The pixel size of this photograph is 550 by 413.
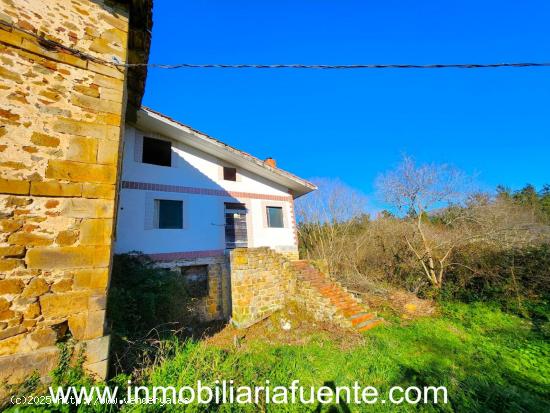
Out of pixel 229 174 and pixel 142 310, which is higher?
pixel 229 174

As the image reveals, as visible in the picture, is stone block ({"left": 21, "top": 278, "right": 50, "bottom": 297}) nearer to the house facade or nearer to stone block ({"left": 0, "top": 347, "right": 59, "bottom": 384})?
stone block ({"left": 0, "top": 347, "right": 59, "bottom": 384})

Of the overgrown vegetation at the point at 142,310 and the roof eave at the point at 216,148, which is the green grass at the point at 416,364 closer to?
the overgrown vegetation at the point at 142,310

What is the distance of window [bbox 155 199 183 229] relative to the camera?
332 inches

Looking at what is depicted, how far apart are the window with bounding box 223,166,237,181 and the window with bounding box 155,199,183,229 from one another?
2.42 meters

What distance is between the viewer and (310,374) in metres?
4.50

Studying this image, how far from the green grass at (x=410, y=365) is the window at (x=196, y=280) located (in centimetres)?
325

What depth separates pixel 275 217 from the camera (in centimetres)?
1138

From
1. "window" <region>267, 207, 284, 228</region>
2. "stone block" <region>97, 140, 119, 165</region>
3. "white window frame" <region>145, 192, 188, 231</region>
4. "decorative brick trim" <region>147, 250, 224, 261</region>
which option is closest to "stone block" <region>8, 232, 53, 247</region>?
"stone block" <region>97, 140, 119, 165</region>

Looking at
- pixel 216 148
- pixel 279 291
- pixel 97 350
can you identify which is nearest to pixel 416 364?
pixel 279 291

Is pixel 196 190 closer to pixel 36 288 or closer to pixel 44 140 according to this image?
pixel 44 140

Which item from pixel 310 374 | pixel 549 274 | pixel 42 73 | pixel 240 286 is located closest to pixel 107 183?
pixel 42 73

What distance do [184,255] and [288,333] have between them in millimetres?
4695

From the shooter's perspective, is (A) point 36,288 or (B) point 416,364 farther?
(B) point 416,364

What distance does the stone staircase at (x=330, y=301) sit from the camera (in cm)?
690
